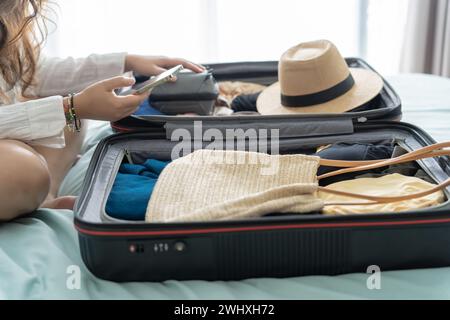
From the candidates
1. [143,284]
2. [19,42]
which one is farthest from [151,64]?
[143,284]

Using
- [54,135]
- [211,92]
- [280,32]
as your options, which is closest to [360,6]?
[280,32]

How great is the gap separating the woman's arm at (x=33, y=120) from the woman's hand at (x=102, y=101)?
0.12ft

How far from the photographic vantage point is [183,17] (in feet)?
7.30

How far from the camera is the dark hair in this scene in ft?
3.59

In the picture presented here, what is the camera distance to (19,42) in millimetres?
1167

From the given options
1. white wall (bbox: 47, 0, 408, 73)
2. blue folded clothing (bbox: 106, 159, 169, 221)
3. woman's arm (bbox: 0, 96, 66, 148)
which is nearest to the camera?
blue folded clothing (bbox: 106, 159, 169, 221)

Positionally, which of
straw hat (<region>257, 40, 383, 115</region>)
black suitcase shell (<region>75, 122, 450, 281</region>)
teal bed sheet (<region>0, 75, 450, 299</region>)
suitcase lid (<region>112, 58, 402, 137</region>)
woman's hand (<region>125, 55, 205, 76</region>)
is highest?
woman's hand (<region>125, 55, 205, 76</region>)

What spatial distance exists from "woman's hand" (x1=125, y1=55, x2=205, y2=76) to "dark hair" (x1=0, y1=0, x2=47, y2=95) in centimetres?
22

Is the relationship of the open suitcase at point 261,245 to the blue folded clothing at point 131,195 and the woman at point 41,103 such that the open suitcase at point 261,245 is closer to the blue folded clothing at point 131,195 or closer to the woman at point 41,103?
the blue folded clothing at point 131,195

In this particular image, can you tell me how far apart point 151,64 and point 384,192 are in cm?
69

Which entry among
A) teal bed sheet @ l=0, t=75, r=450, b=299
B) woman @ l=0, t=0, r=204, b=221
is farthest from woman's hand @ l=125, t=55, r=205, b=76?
teal bed sheet @ l=0, t=75, r=450, b=299

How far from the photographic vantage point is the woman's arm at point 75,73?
131 centimetres

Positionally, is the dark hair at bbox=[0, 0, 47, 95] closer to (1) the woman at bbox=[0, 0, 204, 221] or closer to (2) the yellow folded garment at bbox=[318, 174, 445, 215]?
(1) the woman at bbox=[0, 0, 204, 221]

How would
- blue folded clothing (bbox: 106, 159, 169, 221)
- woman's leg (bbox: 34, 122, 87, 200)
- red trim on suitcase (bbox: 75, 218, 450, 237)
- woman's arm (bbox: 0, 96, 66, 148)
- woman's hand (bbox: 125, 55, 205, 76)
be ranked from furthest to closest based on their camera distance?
woman's hand (bbox: 125, 55, 205, 76), woman's leg (bbox: 34, 122, 87, 200), woman's arm (bbox: 0, 96, 66, 148), blue folded clothing (bbox: 106, 159, 169, 221), red trim on suitcase (bbox: 75, 218, 450, 237)
